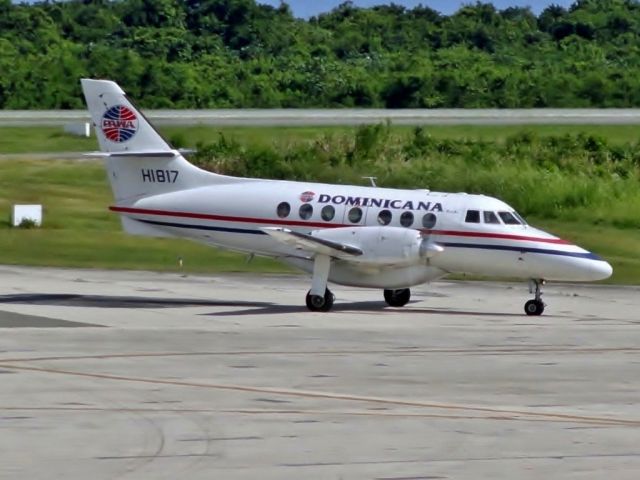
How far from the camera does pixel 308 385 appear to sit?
2027 centimetres

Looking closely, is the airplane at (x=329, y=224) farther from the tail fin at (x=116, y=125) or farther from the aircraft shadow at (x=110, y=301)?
the aircraft shadow at (x=110, y=301)

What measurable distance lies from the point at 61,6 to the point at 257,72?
98.3 ft

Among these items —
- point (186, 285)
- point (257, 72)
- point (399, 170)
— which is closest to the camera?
point (186, 285)

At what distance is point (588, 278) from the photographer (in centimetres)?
2916

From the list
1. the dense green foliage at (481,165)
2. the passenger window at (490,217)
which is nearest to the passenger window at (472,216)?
the passenger window at (490,217)

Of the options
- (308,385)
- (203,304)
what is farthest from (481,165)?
(308,385)

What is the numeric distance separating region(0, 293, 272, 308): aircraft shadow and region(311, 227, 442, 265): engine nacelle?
2.50m

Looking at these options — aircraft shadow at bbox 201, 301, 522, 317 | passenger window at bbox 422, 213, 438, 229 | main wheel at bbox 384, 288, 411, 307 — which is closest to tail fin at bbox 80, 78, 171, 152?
aircraft shadow at bbox 201, 301, 522, 317

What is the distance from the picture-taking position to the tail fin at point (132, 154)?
31281 millimetres

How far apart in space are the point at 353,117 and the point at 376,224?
39112mm

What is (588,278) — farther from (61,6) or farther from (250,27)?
(61,6)

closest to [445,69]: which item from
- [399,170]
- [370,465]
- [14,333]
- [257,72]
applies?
[257,72]

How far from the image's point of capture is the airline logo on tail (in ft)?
103

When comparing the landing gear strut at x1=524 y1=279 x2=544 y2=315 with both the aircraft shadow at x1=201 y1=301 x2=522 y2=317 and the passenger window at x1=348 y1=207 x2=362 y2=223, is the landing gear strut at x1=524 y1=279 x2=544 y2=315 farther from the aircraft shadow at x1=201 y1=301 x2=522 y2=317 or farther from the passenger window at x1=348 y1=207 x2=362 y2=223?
the passenger window at x1=348 y1=207 x2=362 y2=223
